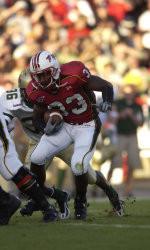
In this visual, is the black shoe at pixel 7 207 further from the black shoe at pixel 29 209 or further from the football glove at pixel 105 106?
the football glove at pixel 105 106

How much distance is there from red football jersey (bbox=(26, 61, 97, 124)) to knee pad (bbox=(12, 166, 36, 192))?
3.35 feet

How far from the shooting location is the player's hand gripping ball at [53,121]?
839 cm

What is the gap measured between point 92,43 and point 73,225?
817 cm

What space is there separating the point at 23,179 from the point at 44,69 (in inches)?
43.2

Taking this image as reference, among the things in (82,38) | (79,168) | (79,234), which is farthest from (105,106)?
(82,38)

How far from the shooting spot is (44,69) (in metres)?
8.09

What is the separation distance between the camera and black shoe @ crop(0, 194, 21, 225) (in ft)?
25.0

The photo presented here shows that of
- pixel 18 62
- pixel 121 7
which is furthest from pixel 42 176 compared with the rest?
pixel 121 7

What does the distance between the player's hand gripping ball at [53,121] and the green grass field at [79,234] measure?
86cm

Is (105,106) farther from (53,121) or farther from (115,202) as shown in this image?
(115,202)

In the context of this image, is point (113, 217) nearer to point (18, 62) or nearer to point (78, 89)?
point (78, 89)

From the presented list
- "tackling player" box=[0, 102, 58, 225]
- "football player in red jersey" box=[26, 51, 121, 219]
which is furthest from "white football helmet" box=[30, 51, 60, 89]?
"tackling player" box=[0, 102, 58, 225]

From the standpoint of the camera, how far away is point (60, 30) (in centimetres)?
Result: 1586

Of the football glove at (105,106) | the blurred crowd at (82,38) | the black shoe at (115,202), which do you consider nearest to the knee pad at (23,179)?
the football glove at (105,106)
